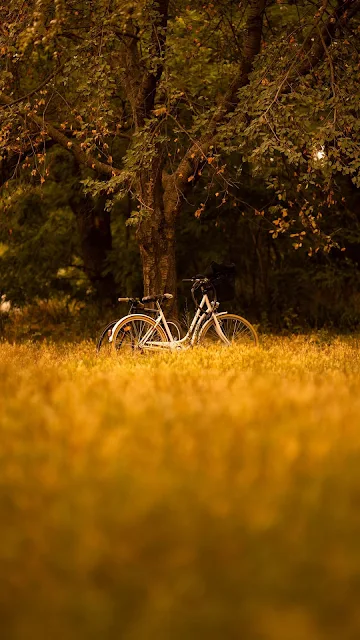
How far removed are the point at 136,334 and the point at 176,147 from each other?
650cm

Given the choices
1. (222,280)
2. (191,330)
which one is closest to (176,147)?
(222,280)

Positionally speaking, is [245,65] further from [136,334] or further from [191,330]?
[136,334]

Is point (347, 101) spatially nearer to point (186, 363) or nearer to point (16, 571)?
point (186, 363)

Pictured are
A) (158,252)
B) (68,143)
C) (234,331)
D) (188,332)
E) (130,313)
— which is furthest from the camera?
(158,252)

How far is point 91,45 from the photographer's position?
13.2 metres

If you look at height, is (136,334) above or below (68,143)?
below

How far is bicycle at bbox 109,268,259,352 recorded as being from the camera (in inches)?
470

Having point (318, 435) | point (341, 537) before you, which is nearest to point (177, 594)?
point (341, 537)

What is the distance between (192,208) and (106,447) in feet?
48.5

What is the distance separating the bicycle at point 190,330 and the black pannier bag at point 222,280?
32 millimetres

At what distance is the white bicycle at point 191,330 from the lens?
11938 mm

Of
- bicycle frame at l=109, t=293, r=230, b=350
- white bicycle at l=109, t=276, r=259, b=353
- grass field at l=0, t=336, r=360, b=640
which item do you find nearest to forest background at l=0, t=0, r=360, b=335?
white bicycle at l=109, t=276, r=259, b=353

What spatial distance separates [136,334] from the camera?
12117 millimetres

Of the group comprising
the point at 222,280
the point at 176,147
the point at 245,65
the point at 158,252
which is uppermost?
the point at 245,65
